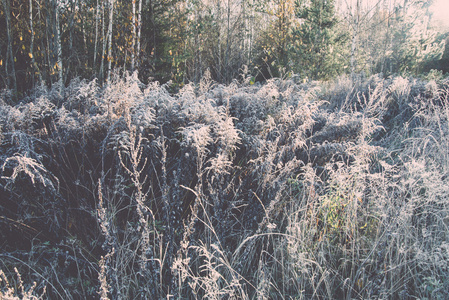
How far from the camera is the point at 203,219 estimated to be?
2117 millimetres

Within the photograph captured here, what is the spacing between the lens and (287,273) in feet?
5.66

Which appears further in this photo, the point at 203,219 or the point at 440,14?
the point at 440,14

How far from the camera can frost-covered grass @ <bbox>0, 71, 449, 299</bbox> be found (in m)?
1.58

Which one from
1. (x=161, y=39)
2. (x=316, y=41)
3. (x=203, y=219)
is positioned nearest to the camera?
(x=203, y=219)

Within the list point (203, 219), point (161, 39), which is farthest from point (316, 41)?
point (203, 219)

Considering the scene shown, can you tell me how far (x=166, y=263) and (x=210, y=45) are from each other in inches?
513

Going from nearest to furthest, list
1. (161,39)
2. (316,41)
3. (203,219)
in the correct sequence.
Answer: (203,219)
(161,39)
(316,41)

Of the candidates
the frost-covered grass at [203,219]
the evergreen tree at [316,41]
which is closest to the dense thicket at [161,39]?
the evergreen tree at [316,41]

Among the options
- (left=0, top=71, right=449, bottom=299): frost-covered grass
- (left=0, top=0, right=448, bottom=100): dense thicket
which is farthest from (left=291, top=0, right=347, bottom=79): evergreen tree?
(left=0, top=71, right=449, bottom=299): frost-covered grass

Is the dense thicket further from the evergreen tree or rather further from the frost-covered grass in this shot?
the frost-covered grass

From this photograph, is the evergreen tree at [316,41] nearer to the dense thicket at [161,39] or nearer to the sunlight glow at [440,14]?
the dense thicket at [161,39]

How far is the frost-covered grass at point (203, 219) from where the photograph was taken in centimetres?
158

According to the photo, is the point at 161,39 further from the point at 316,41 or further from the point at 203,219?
the point at 203,219

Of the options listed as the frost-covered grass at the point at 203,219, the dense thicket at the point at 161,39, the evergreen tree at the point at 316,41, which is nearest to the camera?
the frost-covered grass at the point at 203,219
